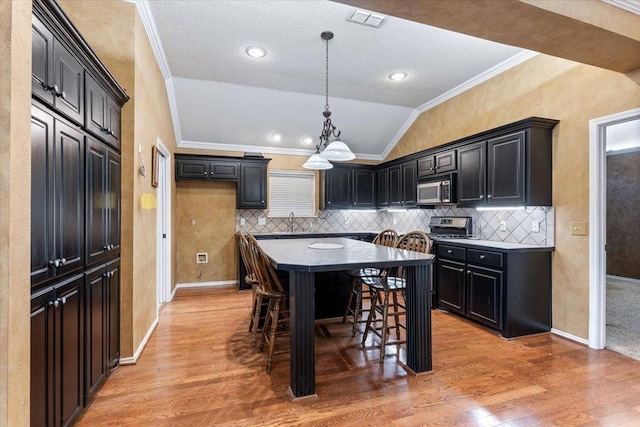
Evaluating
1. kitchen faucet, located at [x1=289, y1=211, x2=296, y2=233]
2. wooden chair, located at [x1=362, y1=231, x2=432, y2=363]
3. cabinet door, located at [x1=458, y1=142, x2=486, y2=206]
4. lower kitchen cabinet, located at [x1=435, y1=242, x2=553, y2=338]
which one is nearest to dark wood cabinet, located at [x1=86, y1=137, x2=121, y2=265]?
wooden chair, located at [x1=362, y1=231, x2=432, y2=363]

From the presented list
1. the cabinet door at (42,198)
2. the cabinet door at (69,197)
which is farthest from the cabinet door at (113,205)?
the cabinet door at (42,198)

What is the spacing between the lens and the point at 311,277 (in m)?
2.12

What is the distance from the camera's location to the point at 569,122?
3072 mm

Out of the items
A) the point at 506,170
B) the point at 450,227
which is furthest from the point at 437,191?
the point at 506,170

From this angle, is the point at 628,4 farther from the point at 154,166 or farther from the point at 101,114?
the point at 154,166

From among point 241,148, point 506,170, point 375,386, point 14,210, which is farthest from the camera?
point 241,148

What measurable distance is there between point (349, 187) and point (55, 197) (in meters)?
4.68

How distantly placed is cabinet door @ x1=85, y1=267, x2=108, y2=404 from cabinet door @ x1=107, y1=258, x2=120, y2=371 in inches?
2.7

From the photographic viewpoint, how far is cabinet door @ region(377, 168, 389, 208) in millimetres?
5641

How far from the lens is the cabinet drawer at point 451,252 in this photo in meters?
3.62

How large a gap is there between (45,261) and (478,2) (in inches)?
103

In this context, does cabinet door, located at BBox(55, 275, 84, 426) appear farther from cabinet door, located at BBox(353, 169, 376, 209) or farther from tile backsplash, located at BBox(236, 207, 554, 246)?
cabinet door, located at BBox(353, 169, 376, 209)

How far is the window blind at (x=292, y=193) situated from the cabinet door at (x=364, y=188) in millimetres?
792

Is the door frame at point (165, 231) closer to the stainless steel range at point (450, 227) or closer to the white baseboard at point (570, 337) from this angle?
the stainless steel range at point (450, 227)
